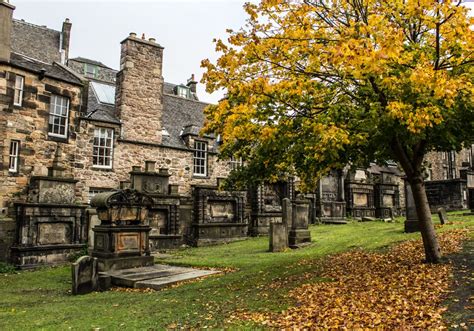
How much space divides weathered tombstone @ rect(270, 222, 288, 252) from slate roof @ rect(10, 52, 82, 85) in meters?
13.0

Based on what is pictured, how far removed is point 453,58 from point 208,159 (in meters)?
18.8

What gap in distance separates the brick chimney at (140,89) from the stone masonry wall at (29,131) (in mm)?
3069

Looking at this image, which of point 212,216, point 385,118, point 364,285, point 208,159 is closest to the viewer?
point 385,118

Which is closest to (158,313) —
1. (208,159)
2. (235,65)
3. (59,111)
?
(235,65)

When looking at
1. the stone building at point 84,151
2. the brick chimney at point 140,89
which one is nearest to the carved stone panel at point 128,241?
the stone building at point 84,151

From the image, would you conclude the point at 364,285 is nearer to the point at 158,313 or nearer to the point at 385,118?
the point at 385,118

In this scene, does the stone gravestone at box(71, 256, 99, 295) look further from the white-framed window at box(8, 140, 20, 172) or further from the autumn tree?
the white-framed window at box(8, 140, 20, 172)

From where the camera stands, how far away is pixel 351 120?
8289mm

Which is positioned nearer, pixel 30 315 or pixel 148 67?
pixel 30 315

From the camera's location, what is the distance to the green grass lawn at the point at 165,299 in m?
7.18

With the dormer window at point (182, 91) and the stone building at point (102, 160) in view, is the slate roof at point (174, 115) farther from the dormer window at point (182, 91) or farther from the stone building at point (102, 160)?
the dormer window at point (182, 91)

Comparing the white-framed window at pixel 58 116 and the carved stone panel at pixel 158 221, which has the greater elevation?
the white-framed window at pixel 58 116

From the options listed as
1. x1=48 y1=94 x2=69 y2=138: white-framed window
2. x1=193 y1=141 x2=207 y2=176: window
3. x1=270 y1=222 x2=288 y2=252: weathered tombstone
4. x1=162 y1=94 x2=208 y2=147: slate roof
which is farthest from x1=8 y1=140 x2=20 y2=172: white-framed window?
x1=270 y1=222 x2=288 y2=252: weathered tombstone

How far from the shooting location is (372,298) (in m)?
7.04
